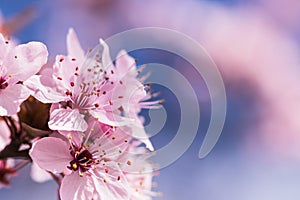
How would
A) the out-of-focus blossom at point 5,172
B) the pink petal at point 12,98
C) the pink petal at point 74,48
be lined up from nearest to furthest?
the pink petal at point 12,98
the pink petal at point 74,48
the out-of-focus blossom at point 5,172

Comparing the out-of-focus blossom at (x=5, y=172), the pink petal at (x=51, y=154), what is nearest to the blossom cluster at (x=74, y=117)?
the pink petal at (x=51, y=154)

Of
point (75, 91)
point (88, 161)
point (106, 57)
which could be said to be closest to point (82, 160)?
point (88, 161)

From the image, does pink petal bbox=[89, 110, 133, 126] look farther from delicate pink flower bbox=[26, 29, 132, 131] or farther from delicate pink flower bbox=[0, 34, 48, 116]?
delicate pink flower bbox=[0, 34, 48, 116]

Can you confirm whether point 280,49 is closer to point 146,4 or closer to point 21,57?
point 146,4

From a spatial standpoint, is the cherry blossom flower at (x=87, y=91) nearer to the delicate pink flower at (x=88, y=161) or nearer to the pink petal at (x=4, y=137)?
the delicate pink flower at (x=88, y=161)

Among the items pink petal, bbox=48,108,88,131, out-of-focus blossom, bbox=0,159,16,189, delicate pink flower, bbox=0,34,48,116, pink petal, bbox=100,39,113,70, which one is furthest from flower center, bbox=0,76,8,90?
out-of-focus blossom, bbox=0,159,16,189

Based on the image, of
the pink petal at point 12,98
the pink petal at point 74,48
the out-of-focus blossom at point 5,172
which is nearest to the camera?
the pink petal at point 12,98
